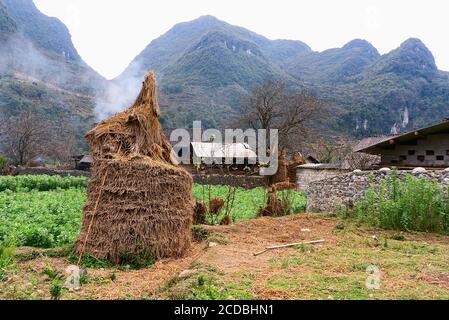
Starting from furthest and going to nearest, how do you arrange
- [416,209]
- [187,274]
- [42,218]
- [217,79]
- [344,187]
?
1. [217,79]
2. [344,187]
3. [42,218]
4. [416,209]
5. [187,274]

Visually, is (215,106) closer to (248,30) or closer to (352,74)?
(352,74)

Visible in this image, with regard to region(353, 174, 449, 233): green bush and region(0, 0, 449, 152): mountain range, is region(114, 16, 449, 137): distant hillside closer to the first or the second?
region(0, 0, 449, 152): mountain range

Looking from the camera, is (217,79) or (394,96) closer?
(394,96)

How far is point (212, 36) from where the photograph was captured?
109 meters

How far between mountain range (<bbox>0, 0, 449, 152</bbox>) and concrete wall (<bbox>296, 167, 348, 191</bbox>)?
2294cm

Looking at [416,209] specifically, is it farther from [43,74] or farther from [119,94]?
[43,74]

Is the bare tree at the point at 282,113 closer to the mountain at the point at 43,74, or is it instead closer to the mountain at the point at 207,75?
the mountain at the point at 207,75

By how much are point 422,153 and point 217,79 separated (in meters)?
76.7

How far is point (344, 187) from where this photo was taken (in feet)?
46.0

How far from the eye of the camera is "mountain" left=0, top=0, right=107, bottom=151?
2525 inches

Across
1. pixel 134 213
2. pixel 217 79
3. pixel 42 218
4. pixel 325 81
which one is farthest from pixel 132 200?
pixel 325 81

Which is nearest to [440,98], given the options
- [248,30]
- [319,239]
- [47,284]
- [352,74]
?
[352,74]

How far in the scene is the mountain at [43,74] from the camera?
2525 inches

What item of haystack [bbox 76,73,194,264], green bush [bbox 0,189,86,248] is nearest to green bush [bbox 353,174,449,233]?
haystack [bbox 76,73,194,264]
